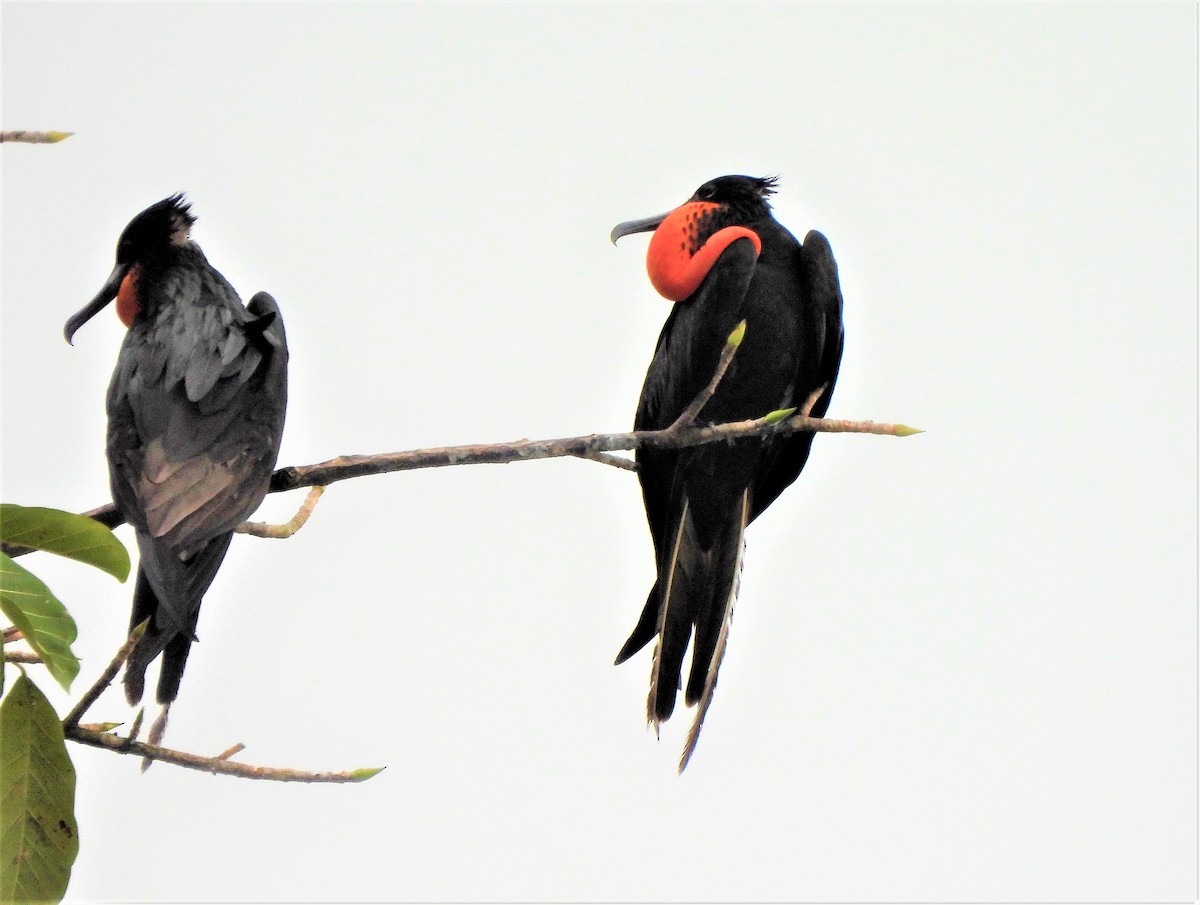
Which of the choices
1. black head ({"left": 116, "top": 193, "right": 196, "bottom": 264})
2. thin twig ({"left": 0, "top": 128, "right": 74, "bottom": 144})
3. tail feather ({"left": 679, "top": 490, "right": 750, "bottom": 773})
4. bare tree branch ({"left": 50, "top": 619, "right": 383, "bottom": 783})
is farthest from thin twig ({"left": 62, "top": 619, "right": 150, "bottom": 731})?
black head ({"left": 116, "top": 193, "right": 196, "bottom": 264})

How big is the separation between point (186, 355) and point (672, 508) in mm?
901

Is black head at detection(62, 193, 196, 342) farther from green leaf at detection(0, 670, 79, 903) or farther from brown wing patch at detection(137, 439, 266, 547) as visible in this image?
green leaf at detection(0, 670, 79, 903)

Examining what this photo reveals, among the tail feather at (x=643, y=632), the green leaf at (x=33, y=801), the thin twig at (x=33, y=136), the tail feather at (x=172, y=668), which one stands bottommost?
the green leaf at (x=33, y=801)

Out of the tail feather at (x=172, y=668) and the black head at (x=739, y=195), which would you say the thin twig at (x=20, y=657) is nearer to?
the tail feather at (x=172, y=668)

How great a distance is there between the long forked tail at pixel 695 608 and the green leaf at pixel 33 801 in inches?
39.8

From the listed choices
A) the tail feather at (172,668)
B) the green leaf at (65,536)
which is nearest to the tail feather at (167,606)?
the tail feather at (172,668)

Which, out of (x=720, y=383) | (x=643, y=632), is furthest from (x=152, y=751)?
(x=720, y=383)

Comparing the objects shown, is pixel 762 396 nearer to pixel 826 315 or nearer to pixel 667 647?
pixel 826 315

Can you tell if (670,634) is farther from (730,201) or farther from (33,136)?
(33,136)

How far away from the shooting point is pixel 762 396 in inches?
89.4

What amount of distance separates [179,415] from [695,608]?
0.93 metres

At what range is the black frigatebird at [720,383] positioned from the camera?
87.7 inches

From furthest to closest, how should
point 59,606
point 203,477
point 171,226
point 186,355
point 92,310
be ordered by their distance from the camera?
point 171,226 → point 92,310 → point 186,355 → point 203,477 → point 59,606

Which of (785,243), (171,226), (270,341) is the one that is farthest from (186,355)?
(785,243)
